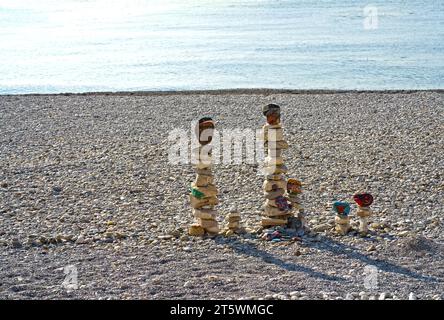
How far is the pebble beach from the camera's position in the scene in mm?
6465

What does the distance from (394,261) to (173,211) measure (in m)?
2.67

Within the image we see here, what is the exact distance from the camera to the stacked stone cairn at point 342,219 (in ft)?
24.7

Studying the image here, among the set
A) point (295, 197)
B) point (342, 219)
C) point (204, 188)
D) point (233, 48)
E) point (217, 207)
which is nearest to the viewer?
point (204, 188)

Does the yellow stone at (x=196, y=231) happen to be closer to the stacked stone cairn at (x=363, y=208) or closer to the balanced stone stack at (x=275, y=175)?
the balanced stone stack at (x=275, y=175)

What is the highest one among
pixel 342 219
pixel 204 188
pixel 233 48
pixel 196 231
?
pixel 233 48

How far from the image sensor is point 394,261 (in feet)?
22.6

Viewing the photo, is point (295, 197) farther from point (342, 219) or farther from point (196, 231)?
point (196, 231)

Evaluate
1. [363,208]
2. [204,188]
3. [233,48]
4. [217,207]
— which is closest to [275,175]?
[204,188]

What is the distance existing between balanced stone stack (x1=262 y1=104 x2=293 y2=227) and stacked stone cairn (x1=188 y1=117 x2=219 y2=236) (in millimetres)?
476

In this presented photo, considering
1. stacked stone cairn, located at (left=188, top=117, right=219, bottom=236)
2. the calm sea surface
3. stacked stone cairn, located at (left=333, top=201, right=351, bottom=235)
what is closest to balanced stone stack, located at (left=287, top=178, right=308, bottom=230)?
stacked stone cairn, located at (left=333, top=201, right=351, bottom=235)

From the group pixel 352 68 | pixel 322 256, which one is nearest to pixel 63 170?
pixel 322 256

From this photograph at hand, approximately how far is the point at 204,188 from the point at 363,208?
1.36m

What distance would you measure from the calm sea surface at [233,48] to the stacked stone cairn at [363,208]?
1257 cm

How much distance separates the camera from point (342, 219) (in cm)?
763
